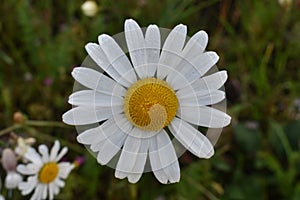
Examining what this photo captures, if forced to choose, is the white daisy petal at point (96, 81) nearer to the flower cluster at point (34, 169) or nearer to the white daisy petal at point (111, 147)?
the white daisy petal at point (111, 147)

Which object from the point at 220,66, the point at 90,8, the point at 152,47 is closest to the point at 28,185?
the point at 152,47

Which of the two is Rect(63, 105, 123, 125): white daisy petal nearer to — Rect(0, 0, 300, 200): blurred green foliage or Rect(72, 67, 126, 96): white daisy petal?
Rect(72, 67, 126, 96): white daisy petal

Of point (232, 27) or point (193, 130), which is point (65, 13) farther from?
point (193, 130)

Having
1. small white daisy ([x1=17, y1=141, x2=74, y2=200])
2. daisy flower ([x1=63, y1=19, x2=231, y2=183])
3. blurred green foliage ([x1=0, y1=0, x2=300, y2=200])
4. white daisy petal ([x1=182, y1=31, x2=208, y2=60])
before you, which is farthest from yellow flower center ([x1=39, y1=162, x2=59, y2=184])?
white daisy petal ([x1=182, y1=31, x2=208, y2=60])

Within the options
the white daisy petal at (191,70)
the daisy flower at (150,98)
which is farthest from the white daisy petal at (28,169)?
the white daisy petal at (191,70)

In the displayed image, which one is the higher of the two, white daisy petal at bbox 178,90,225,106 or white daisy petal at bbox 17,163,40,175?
white daisy petal at bbox 178,90,225,106

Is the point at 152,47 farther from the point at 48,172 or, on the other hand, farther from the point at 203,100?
the point at 48,172

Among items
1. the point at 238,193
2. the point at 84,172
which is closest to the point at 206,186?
the point at 238,193
